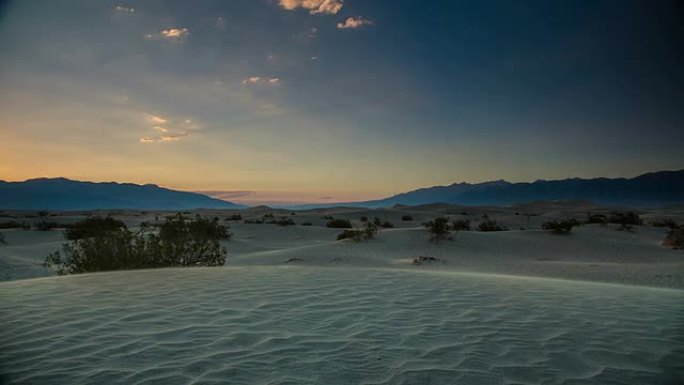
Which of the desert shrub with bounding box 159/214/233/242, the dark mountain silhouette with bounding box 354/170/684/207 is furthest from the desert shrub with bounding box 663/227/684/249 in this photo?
the dark mountain silhouette with bounding box 354/170/684/207

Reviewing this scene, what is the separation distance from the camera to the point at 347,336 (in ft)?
14.3

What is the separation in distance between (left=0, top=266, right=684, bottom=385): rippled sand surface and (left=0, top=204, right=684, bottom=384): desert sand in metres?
0.02

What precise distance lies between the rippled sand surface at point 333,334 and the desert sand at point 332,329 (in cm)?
2

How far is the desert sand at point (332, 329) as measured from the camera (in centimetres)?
339

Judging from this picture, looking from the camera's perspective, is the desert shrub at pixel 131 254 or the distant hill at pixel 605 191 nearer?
the desert shrub at pixel 131 254

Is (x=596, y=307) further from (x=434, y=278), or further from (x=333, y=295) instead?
(x=333, y=295)

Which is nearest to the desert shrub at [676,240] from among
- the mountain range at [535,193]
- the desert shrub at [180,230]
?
the desert shrub at [180,230]

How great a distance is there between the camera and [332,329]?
183 inches

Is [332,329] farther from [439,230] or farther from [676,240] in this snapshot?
[676,240]

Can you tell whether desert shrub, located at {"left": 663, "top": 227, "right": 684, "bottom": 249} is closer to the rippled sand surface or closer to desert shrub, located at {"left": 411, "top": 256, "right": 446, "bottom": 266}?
desert shrub, located at {"left": 411, "top": 256, "right": 446, "bottom": 266}

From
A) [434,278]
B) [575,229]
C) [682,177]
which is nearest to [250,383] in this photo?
[434,278]

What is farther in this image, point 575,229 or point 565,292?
point 575,229

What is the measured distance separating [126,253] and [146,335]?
716 cm

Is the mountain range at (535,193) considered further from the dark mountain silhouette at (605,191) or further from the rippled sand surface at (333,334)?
the rippled sand surface at (333,334)
